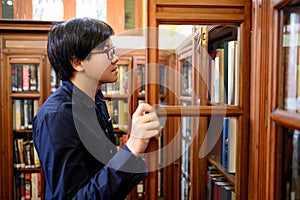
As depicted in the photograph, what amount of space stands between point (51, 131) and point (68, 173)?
0.45 ft

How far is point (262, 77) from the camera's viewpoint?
0.85m

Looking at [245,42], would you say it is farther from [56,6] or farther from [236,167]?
[56,6]

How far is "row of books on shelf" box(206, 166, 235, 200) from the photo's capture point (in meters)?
1.18

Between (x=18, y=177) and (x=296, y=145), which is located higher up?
(x=296, y=145)

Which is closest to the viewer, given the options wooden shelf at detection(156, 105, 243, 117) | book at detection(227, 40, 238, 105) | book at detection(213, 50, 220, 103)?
wooden shelf at detection(156, 105, 243, 117)

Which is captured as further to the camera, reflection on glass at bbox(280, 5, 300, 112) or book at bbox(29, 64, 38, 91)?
book at bbox(29, 64, 38, 91)

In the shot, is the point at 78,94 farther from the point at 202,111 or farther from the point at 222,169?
the point at 222,169

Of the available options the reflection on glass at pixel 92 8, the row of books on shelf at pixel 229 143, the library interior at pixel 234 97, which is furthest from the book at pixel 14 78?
the row of books on shelf at pixel 229 143

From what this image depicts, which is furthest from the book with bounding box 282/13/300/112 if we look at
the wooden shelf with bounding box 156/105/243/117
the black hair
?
the black hair

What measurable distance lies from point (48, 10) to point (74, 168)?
8.68 ft

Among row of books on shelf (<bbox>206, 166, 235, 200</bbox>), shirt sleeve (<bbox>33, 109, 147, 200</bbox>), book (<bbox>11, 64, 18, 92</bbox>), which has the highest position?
book (<bbox>11, 64, 18, 92</bbox>)

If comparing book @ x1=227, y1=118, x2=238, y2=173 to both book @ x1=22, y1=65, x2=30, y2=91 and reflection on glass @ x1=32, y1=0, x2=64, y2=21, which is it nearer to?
book @ x1=22, y1=65, x2=30, y2=91

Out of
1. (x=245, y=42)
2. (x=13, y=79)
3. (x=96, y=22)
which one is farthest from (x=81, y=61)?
(x=13, y=79)

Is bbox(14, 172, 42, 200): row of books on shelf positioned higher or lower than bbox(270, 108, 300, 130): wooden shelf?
lower
